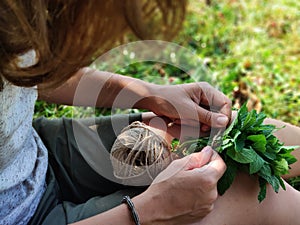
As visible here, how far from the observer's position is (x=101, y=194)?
1.24m

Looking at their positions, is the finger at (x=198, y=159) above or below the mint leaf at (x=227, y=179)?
above

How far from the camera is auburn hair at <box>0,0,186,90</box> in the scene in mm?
740

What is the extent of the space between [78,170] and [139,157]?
0.18 m

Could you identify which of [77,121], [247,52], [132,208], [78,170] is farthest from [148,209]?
[247,52]

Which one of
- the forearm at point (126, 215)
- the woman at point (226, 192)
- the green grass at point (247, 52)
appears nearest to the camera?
the forearm at point (126, 215)

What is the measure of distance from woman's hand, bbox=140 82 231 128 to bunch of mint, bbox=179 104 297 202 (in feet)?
0.16

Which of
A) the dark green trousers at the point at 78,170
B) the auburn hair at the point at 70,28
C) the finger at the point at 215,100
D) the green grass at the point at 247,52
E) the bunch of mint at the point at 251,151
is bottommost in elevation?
the green grass at the point at 247,52

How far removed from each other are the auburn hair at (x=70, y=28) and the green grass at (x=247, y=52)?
3.38 ft

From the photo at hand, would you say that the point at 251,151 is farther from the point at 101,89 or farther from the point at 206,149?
the point at 101,89

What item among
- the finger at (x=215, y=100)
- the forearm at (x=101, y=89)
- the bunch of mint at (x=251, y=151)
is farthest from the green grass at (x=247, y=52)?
the bunch of mint at (x=251, y=151)

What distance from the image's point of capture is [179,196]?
1.05 m

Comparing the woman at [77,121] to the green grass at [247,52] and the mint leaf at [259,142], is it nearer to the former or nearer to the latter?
the mint leaf at [259,142]

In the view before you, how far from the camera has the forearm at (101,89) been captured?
1313mm

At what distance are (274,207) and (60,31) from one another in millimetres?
666
